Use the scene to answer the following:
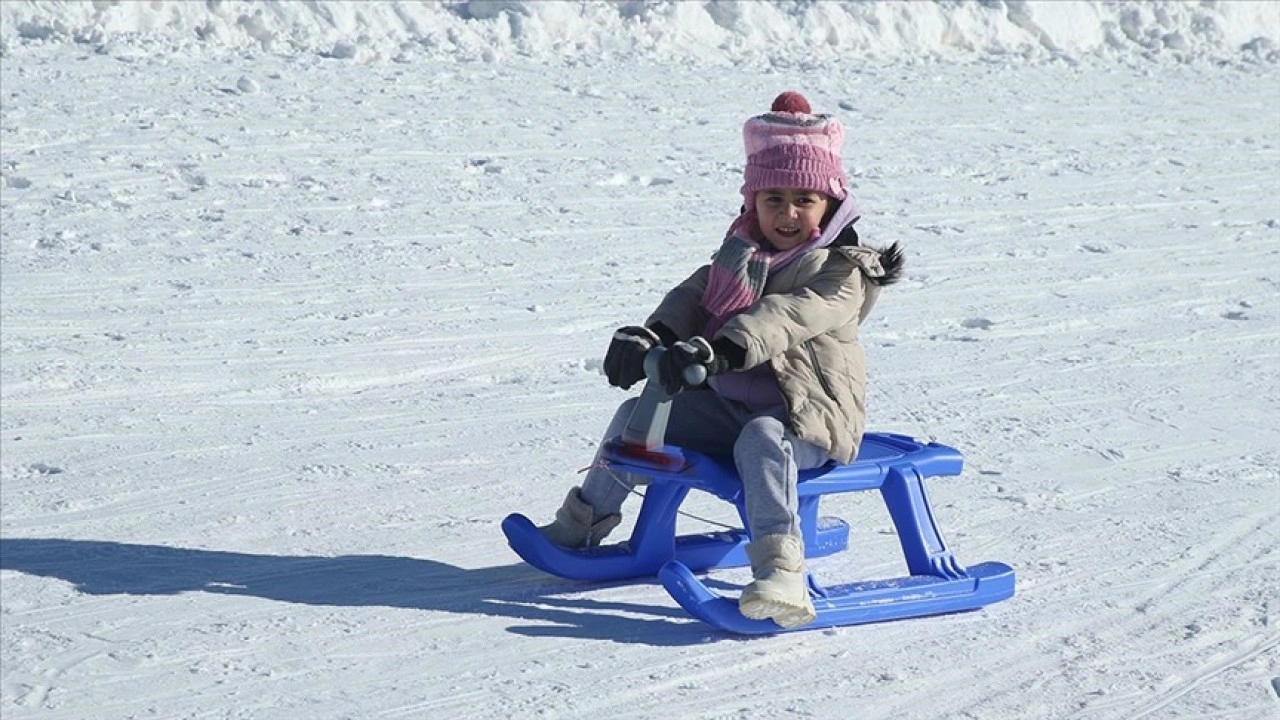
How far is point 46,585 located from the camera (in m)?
3.92

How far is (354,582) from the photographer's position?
3941 mm

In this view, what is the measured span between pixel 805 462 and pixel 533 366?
7.89ft

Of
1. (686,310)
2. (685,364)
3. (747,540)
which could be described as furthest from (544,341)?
(685,364)

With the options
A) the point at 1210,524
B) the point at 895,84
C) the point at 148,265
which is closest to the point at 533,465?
the point at 1210,524

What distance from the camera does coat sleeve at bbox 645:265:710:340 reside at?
3.77m

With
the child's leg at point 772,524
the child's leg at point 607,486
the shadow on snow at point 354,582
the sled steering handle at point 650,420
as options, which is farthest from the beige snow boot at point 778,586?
the child's leg at point 607,486

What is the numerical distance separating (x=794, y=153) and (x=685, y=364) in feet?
1.82

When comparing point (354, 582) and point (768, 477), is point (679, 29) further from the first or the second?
point (768, 477)

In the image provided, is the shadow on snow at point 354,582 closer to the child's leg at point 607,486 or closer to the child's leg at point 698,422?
the child's leg at point 607,486

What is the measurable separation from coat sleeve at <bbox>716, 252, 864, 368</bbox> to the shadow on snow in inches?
22.9

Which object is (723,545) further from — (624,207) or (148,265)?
(624,207)

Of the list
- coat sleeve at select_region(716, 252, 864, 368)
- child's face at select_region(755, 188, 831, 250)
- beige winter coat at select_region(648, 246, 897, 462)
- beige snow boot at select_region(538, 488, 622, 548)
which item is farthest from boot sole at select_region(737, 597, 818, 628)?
child's face at select_region(755, 188, 831, 250)

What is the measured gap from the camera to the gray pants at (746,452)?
138 inches

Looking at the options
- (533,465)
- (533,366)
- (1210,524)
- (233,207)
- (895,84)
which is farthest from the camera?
(895,84)
